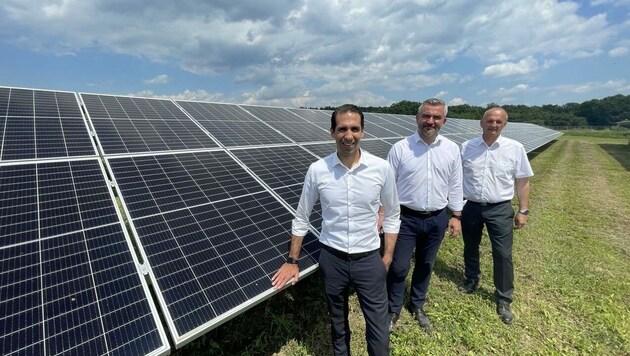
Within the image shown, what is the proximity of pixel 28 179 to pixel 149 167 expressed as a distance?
1.53 meters

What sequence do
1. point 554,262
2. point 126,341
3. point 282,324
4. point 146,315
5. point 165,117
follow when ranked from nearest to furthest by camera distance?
1. point 126,341
2. point 146,315
3. point 282,324
4. point 554,262
5. point 165,117

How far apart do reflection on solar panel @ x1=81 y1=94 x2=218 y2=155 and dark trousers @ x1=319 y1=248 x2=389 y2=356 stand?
4321mm

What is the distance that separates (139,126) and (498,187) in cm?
728

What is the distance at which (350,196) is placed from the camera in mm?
3139

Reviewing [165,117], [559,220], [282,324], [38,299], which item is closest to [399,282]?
[282,324]

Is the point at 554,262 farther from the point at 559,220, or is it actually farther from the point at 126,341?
the point at 126,341

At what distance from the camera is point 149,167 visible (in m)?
5.14

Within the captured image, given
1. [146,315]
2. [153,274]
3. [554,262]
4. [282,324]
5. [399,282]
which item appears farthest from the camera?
[554,262]

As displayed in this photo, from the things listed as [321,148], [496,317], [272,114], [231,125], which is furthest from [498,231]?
[272,114]

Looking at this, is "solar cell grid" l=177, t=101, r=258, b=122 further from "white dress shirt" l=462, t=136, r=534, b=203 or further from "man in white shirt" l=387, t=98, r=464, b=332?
"white dress shirt" l=462, t=136, r=534, b=203

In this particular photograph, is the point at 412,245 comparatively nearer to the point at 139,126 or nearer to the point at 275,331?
the point at 275,331

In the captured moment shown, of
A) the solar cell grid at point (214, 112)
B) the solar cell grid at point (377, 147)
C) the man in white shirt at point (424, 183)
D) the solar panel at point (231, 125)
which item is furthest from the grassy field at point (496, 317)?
the solar cell grid at point (214, 112)

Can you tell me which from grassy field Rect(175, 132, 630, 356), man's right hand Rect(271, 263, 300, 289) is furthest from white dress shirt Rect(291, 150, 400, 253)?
grassy field Rect(175, 132, 630, 356)

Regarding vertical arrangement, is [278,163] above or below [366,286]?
above
